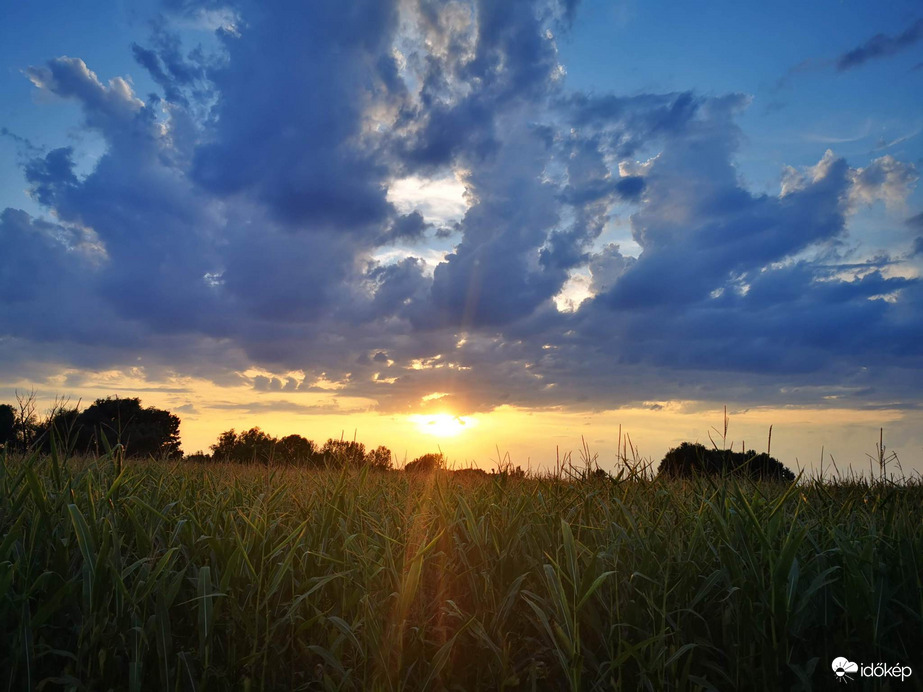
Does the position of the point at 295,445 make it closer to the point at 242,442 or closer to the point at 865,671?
the point at 242,442

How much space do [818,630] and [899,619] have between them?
46 cm

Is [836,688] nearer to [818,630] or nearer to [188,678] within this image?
[818,630]

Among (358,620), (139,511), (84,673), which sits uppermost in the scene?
(139,511)

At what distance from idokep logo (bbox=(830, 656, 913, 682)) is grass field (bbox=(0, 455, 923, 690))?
0.19ft

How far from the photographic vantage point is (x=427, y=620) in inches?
134

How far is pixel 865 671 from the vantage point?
294cm

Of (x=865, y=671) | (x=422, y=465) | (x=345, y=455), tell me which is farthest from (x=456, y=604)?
(x=422, y=465)

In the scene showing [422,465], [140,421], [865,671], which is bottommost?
[865,671]

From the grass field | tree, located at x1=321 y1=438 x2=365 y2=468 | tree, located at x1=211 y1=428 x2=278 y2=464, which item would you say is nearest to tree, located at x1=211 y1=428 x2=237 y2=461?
tree, located at x1=211 y1=428 x2=278 y2=464

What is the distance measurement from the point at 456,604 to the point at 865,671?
82.9 inches

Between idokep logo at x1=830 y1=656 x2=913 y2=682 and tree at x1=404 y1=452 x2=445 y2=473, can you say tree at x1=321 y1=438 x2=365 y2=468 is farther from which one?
idokep logo at x1=830 y1=656 x2=913 y2=682

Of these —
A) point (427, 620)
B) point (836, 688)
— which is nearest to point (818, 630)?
point (836, 688)

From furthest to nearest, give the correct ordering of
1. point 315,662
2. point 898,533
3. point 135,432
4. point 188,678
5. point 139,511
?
1. point 135,432
2. point 139,511
3. point 898,533
4. point 315,662
5. point 188,678

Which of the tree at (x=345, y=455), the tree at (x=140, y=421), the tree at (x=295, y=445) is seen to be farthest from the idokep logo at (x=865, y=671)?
the tree at (x=140, y=421)
